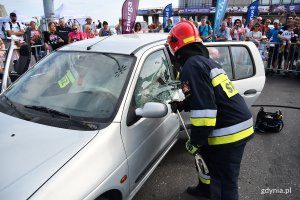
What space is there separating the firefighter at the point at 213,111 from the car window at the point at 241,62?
4.85 ft

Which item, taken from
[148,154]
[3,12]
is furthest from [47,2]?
[3,12]

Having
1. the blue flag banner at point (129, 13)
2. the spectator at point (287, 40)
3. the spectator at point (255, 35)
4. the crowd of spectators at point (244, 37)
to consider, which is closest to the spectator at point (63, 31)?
the crowd of spectators at point (244, 37)

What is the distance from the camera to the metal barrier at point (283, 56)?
25.8 feet

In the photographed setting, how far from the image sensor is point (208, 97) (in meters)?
1.84

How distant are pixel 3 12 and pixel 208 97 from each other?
43138mm

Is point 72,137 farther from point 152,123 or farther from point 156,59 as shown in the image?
point 156,59

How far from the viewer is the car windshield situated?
2.04 metres

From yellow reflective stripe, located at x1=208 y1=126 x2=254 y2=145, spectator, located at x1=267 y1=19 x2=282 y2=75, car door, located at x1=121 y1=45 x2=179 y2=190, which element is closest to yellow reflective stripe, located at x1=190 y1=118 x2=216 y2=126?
yellow reflective stripe, located at x1=208 y1=126 x2=254 y2=145

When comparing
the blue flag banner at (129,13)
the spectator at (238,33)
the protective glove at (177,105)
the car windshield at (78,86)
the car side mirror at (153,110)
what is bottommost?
the protective glove at (177,105)

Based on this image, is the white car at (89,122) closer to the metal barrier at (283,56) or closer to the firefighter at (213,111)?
the firefighter at (213,111)

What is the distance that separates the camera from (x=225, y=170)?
82.5 inches

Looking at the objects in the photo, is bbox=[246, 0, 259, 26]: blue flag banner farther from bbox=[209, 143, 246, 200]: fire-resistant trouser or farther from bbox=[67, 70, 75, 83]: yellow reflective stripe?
bbox=[67, 70, 75, 83]: yellow reflective stripe

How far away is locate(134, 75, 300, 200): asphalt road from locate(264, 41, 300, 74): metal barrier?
4377 mm

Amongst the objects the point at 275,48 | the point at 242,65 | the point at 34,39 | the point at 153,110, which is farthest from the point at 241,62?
the point at 34,39
